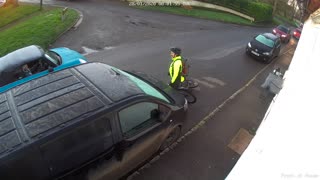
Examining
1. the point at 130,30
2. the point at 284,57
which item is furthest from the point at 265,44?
the point at 130,30

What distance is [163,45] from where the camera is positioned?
16172 millimetres

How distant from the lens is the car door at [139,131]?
5574mm

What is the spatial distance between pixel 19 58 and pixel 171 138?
14.8ft

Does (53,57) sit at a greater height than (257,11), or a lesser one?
greater

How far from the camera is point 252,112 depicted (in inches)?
393

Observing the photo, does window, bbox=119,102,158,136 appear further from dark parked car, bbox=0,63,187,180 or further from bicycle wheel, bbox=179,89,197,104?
bicycle wheel, bbox=179,89,197,104

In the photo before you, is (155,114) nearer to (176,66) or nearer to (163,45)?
(176,66)

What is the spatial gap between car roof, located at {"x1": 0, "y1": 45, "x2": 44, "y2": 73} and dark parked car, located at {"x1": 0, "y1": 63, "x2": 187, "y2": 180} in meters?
2.81

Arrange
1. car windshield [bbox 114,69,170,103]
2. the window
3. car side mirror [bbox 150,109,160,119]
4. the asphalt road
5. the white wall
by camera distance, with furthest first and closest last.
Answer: the asphalt road < car windshield [bbox 114,69,170,103] < car side mirror [bbox 150,109,160,119] < the window < the white wall

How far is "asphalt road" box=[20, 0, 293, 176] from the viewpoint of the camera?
39.2 ft

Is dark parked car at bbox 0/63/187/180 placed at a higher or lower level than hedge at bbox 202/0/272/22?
higher

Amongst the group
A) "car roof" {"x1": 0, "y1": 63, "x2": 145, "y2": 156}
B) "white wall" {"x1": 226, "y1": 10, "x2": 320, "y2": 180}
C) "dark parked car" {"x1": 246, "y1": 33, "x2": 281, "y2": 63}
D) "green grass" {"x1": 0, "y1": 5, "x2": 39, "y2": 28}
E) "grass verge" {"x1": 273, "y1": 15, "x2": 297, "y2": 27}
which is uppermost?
"white wall" {"x1": 226, "y1": 10, "x2": 320, "y2": 180}

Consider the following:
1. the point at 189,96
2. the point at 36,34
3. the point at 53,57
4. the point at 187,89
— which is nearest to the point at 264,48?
the point at 187,89

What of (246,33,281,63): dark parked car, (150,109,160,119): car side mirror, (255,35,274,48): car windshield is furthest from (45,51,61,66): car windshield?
(255,35,274,48): car windshield
